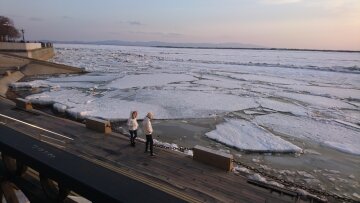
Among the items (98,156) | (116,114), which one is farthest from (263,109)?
(98,156)

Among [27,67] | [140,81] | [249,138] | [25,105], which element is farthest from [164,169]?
[27,67]

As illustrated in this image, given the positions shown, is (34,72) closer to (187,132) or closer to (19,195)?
(187,132)

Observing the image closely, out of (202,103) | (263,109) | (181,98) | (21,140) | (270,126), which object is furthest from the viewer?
(181,98)

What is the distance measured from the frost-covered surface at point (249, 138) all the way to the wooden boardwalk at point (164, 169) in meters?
4.49

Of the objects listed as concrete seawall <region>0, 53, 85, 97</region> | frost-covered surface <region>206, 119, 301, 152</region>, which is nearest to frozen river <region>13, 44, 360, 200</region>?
frost-covered surface <region>206, 119, 301, 152</region>

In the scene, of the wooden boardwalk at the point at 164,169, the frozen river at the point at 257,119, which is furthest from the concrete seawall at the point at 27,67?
the wooden boardwalk at the point at 164,169

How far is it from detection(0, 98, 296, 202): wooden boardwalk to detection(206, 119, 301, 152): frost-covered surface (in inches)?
177

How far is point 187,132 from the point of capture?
1438 centimetres

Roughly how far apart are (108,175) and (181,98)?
20.8m

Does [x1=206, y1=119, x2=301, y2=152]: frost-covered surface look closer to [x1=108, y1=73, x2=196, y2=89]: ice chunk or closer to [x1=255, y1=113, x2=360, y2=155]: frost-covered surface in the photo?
[x1=255, y1=113, x2=360, y2=155]: frost-covered surface

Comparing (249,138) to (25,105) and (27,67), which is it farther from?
(27,67)

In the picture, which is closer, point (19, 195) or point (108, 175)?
Result: point (108, 175)

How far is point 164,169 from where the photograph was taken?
8047 millimetres

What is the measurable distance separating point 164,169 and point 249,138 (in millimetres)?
6363
